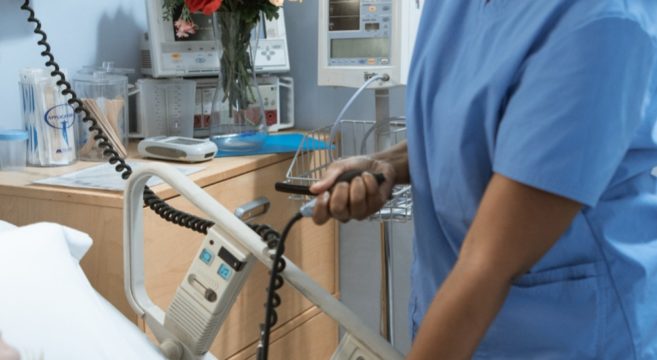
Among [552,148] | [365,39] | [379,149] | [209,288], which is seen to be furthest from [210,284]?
[365,39]

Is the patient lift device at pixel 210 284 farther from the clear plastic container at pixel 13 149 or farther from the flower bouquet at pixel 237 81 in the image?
the flower bouquet at pixel 237 81

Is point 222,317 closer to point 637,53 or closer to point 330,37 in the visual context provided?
point 637,53

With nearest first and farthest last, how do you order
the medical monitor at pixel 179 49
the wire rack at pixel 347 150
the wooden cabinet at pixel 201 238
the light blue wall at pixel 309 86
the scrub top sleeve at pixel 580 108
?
the scrub top sleeve at pixel 580 108
the wooden cabinet at pixel 201 238
the wire rack at pixel 347 150
the medical monitor at pixel 179 49
the light blue wall at pixel 309 86

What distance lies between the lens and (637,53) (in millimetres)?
795

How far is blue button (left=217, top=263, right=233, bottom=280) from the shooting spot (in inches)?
46.4

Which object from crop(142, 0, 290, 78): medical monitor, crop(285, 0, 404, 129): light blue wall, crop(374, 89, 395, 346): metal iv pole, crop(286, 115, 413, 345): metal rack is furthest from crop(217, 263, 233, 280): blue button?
crop(285, 0, 404, 129): light blue wall

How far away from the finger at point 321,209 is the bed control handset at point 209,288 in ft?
0.65

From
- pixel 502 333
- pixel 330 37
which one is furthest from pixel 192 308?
pixel 330 37

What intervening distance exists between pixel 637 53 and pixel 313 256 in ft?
5.45

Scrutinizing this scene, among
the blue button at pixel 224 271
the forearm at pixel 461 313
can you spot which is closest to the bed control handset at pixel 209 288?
the blue button at pixel 224 271

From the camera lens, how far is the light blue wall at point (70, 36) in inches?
77.3

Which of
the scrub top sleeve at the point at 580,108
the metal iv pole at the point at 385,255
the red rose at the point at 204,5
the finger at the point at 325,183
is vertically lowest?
the metal iv pole at the point at 385,255

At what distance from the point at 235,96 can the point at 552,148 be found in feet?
4.70

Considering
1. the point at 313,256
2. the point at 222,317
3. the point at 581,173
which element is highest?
the point at 581,173
